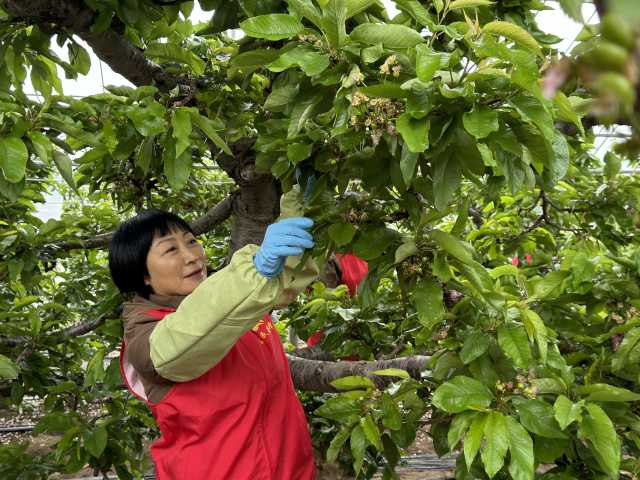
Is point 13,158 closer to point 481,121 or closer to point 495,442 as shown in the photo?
point 481,121

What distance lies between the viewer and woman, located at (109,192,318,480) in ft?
4.27

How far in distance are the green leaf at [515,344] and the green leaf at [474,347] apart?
4cm

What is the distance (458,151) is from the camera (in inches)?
37.8

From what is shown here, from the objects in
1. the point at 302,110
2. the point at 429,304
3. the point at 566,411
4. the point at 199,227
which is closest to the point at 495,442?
the point at 566,411

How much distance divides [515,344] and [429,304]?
170 millimetres

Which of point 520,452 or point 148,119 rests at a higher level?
point 148,119

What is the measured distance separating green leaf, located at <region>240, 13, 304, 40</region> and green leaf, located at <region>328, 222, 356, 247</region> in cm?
42

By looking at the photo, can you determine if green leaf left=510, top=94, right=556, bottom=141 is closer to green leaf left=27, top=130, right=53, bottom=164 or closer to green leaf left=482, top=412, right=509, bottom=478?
green leaf left=482, top=412, right=509, bottom=478

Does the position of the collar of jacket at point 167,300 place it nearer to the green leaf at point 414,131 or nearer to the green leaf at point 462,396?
the green leaf at point 462,396

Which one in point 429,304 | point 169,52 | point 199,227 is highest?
point 169,52

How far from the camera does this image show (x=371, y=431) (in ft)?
4.43

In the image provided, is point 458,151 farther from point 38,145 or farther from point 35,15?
point 35,15

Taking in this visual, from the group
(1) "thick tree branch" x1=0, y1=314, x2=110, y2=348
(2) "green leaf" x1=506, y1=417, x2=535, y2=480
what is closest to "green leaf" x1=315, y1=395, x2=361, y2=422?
(2) "green leaf" x1=506, y1=417, x2=535, y2=480

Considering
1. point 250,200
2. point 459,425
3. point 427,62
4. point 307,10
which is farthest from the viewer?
point 250,200
